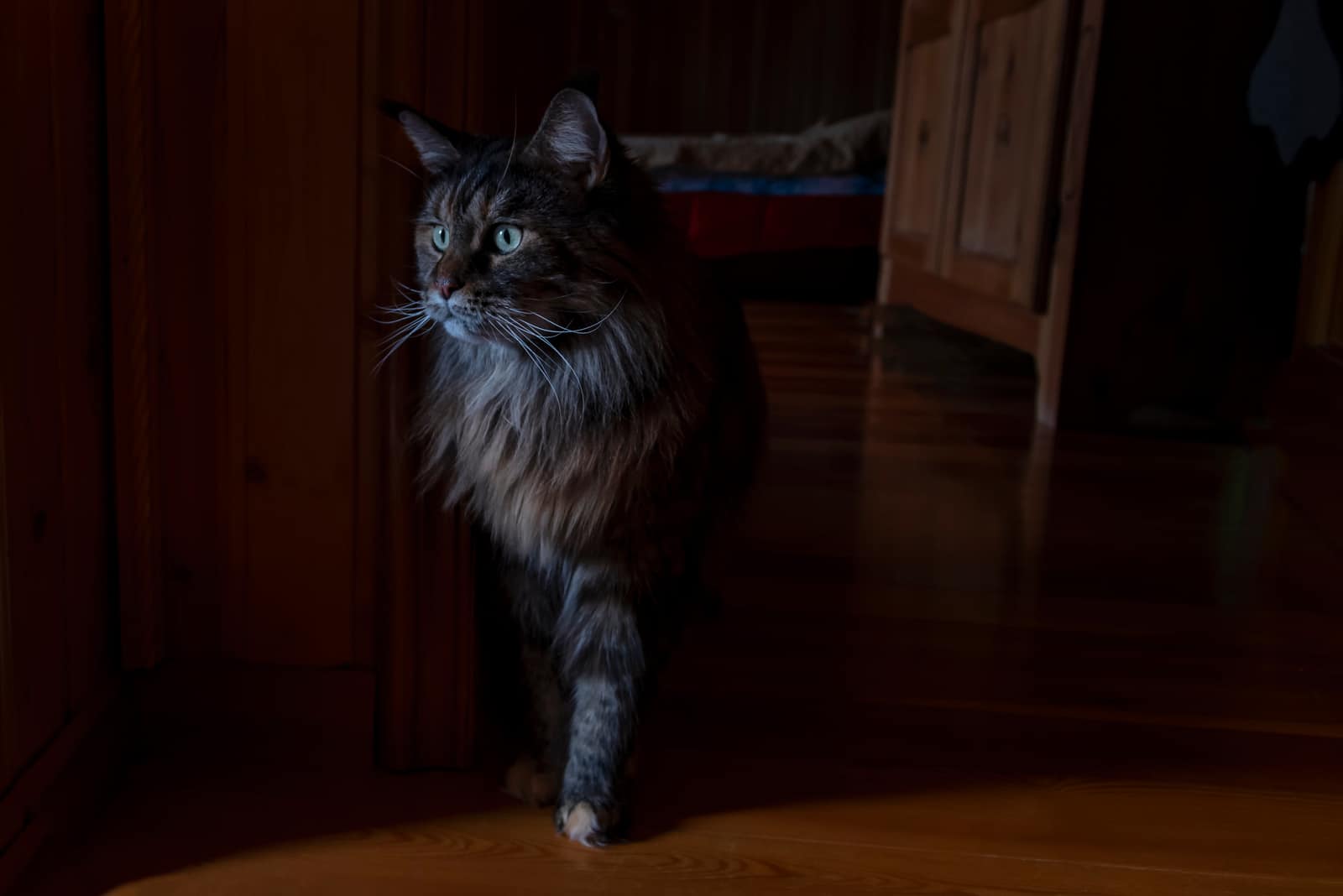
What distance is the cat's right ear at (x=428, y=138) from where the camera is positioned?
1.09 meters

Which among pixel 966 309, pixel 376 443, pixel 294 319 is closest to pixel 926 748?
pixel 376 443

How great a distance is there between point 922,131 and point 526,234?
126 inches

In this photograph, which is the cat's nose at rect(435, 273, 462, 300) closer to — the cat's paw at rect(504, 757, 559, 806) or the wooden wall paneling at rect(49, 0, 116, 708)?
the wooden wall paneling at rect(49, 0, 116, 708)

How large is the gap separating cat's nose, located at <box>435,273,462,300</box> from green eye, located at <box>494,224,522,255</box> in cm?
6

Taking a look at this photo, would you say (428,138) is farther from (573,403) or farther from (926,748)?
(926,748)

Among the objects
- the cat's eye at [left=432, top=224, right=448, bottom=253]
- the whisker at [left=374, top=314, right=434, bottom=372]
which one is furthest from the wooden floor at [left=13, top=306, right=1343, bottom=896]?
the cat's eye at [left=432, top=224, right=448, bottom=253]

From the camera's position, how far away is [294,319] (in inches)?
47.4

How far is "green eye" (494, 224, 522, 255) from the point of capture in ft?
3.71

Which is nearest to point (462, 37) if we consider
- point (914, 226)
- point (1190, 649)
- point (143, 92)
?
point (143, 92)

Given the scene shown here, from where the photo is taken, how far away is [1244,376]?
2934 mm

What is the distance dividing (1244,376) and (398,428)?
7.84ft

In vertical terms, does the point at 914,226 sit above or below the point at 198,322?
above

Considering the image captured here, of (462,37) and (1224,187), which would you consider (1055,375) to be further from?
(462,37)

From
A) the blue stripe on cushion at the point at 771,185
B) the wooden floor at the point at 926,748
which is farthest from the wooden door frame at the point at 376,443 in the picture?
the blue stripe on cushion at the point at 771,185
